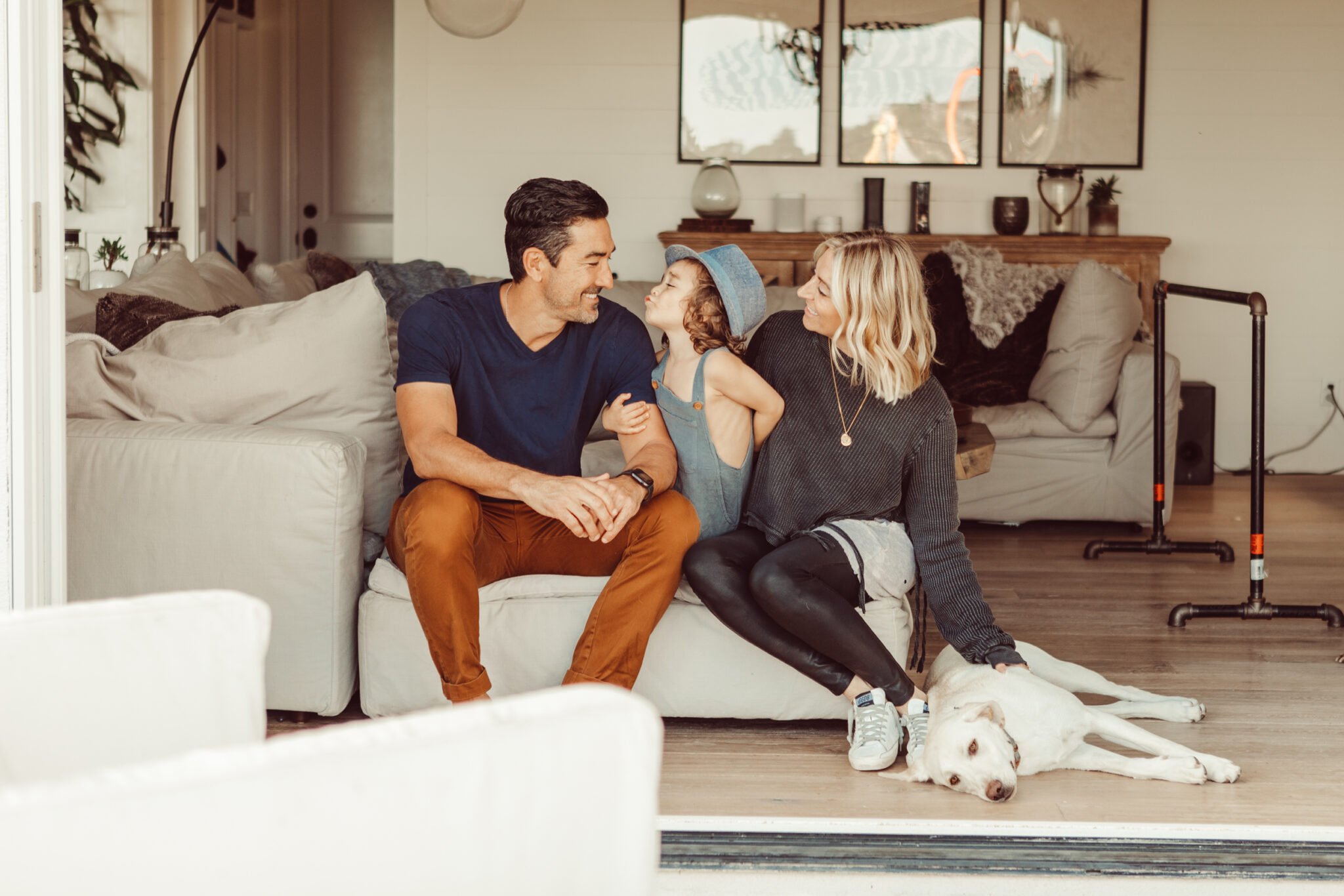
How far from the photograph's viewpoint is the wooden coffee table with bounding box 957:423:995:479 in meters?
2.92

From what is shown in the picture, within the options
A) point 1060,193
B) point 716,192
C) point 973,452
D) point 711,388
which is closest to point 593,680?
point 711,388

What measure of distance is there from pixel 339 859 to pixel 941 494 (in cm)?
184

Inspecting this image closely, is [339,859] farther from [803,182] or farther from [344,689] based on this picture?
[803,182]

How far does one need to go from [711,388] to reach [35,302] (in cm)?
119

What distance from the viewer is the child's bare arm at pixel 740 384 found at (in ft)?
8.14

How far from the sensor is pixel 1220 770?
88.0 inches

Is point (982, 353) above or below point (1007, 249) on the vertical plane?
Result: below

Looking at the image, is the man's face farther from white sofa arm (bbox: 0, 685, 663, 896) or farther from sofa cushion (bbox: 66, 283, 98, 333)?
white sofa arm (bbox: 0, 685, 663, 896)

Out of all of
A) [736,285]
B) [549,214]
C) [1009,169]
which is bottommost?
[736,285]

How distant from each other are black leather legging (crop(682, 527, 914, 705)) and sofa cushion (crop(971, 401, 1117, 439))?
2.29 meters

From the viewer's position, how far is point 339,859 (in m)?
0.77

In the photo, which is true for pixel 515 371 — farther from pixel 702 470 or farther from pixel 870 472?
pixel 870 472

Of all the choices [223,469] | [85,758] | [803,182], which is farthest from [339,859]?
[803,182]

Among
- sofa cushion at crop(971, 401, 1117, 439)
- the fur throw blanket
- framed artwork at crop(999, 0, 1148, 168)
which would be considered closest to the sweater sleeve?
sofa cushion at crop(971, 401, 1117, 439)
